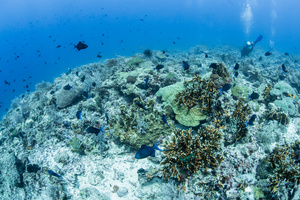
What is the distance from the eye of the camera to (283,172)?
3.32 m

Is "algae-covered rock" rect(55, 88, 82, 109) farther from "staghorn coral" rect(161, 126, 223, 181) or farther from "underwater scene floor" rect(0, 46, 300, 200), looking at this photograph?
"staghorn coral" rect(161, 126, 223, 181)

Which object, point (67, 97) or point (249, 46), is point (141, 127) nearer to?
point (67, 97)

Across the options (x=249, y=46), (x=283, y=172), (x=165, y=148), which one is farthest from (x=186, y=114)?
(x=249, y=46)

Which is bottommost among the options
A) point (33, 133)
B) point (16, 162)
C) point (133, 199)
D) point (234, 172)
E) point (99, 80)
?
point (133, 199)

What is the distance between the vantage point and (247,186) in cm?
326

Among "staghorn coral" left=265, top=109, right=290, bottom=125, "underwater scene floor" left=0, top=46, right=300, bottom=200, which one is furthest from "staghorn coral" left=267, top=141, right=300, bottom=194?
"staghorn coral" left=265, top=109, right=290, bottom=125

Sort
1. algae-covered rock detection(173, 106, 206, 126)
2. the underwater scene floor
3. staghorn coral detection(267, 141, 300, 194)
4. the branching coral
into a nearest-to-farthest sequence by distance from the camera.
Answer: staghorn coral detection(267, 141, 300, 194), the underwater scene floor, algae-covered rock detection(173, 106, 206, 126), the branching coral

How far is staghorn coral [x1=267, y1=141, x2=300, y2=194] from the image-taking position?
3.16 meters

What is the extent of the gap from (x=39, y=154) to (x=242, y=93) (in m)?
9.64

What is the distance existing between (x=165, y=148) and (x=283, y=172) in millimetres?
2825

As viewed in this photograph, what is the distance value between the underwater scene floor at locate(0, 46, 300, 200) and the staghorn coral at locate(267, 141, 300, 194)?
0.7 inches

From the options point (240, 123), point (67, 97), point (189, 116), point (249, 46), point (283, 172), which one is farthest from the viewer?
point (249, 46)

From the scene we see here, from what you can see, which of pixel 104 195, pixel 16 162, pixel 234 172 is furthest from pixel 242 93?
pixel 16 162

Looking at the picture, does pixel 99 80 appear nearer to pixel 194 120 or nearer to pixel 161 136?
pixel 161 136
